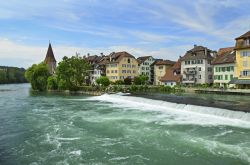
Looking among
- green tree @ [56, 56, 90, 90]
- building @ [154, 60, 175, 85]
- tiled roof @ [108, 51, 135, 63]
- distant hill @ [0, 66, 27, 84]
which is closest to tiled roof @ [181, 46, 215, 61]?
building @ [154, 60, 175, 85]

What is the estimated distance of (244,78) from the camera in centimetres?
5412

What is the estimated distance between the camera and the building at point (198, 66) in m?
66.8

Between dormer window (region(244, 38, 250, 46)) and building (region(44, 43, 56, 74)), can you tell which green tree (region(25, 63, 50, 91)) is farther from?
dormer window (region(244, 38, 250, 46))

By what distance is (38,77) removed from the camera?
247ft

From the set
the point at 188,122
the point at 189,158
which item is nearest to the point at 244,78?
the point at 188,122

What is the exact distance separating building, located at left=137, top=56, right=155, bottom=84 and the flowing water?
60.0 metres

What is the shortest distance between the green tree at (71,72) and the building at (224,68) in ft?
101

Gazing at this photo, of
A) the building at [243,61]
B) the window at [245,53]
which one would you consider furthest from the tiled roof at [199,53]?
the window at [245,53]

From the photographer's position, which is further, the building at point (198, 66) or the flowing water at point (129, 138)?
the building at point (198, 66)

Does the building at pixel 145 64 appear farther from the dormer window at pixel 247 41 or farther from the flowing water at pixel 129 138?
the flowing water at pixel 129 138

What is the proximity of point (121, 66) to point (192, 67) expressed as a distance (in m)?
20.3

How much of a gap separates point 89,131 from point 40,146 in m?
4.71

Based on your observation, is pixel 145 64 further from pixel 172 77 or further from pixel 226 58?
pixel 226 58

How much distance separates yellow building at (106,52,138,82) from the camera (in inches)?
3145
